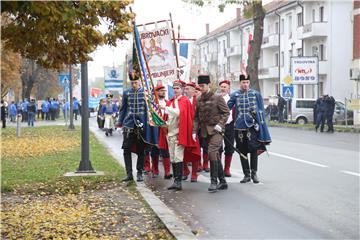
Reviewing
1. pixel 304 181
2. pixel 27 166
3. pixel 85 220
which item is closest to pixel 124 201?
pixel 85 220

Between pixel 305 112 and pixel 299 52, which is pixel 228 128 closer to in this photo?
pixel 305 112

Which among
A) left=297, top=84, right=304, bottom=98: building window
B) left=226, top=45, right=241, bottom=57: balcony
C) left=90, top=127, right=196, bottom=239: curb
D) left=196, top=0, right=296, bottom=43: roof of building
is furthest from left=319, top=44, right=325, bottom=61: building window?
left=90, top=127, right=196, bottom=239: curb

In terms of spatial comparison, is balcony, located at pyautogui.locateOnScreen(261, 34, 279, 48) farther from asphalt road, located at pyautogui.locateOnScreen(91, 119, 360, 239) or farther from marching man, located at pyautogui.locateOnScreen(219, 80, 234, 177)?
marching man, located at pyautogui.locateOnScreen(219, 80, 234, 177)

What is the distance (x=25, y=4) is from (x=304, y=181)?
7292 mm

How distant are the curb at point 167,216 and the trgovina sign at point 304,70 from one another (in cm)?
2693

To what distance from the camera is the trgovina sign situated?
3619 centimetres

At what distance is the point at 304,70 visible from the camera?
36375 mm

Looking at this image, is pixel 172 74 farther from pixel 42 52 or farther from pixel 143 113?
pixel 42 52

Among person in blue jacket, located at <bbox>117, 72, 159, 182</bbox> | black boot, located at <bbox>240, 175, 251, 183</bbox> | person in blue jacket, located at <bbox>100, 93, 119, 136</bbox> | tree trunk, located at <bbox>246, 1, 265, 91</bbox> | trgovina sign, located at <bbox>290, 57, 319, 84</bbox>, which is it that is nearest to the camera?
person in blue jacket, located at <bbox>117, 72, 159, 182</bbox>

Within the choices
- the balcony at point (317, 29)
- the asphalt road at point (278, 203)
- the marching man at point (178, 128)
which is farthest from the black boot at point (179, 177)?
the balcony at point (317, 29)

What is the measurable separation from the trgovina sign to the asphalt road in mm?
22157

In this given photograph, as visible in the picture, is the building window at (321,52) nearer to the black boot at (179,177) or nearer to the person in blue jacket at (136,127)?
the person in blue jacket at (136,127)

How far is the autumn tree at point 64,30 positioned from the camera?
5.95m

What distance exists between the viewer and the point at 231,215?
8414 millimetres
